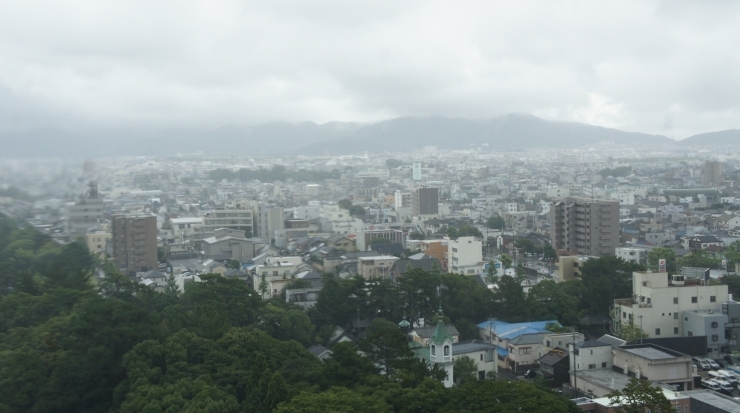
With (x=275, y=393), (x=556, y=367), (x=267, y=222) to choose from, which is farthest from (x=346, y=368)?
(x=267, y=222)

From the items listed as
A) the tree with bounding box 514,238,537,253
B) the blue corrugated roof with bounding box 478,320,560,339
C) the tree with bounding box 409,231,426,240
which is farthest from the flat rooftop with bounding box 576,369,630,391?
the tree with bounding box 409,231,426,240

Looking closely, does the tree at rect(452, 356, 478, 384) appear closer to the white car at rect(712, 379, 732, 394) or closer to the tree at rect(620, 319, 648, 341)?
the tree at rect(620, 319, 648, 341)

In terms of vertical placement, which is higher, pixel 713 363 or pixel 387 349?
pixel 387 349

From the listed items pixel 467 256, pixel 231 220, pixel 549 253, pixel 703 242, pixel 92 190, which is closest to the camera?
pixel 92 190

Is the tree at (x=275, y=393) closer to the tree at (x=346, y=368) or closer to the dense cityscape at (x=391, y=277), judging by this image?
the dense cityscape at (x=391, y=277)

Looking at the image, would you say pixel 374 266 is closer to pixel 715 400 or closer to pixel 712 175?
pixel 715 400

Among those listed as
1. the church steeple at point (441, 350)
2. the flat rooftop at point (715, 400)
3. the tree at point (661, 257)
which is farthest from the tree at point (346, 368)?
the tree at point (661, 257)

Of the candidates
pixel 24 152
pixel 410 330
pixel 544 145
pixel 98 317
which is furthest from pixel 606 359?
pixel 544 145
